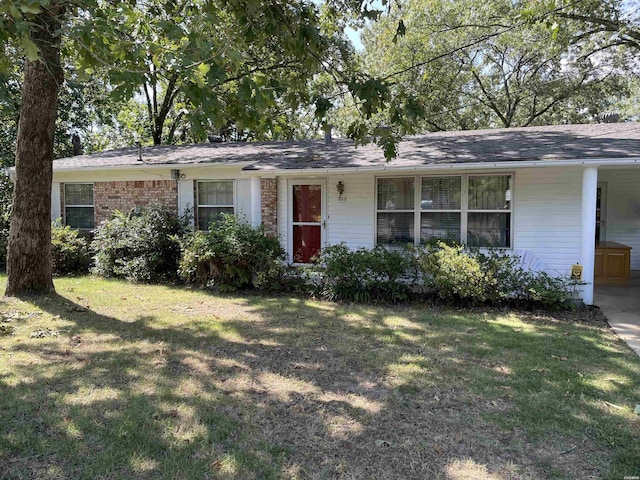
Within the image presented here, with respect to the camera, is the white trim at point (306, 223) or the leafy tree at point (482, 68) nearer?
the white trim at point (306, 223)

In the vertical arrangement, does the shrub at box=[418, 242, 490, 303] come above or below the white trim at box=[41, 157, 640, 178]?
below

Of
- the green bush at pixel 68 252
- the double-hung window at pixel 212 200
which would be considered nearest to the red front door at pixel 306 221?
the double-hung window at pixel 212 200

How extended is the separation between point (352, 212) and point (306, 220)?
43.7 inches

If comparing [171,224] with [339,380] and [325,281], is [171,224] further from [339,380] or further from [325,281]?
[339,380]

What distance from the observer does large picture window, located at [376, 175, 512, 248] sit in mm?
8273

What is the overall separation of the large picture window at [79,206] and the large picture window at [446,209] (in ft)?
25.6

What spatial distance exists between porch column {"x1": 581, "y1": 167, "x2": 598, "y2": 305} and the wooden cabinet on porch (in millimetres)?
2162

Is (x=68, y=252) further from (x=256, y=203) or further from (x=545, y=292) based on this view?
(x=545, y=292)

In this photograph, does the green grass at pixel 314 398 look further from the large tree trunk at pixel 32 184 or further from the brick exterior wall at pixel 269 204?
the brick exterior wall at pixel 269 204

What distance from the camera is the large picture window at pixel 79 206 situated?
11.8 metres

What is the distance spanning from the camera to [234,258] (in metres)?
8.50

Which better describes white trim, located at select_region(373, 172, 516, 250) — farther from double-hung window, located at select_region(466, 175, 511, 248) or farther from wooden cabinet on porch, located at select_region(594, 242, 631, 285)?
wooden cabinet on porch, located at select_region(594, 242, 631, 285)

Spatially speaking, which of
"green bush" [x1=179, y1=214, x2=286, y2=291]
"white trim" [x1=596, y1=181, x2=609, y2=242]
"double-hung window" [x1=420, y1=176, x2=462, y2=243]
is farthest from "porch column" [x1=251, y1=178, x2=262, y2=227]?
"white trim" [x1=596, y1=181, x2=609, y2=242]

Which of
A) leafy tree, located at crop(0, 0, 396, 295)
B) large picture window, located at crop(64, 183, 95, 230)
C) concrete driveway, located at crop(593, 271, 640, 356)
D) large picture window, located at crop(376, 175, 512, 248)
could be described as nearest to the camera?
leafy tree, located at crop(0, 0, 396, 295)
